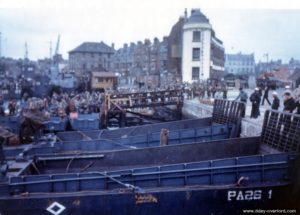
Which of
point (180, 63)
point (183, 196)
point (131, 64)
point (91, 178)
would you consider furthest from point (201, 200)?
point (131, 64)

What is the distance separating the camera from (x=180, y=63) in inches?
1729

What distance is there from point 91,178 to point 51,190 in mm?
1042

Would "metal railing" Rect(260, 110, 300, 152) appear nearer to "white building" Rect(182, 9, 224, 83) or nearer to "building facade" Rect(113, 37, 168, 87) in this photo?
"white building" Rect(182, 9, 224, 83)

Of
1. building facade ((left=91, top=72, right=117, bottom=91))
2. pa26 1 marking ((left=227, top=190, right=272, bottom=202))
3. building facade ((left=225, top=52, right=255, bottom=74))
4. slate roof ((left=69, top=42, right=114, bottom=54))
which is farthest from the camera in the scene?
building facade ((left=225, top=52, right=255, bottom=74))

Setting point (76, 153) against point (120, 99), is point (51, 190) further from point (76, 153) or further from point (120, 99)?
point (120, 99)

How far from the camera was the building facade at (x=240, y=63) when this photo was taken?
4110 inches

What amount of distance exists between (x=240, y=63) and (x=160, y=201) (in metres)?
102

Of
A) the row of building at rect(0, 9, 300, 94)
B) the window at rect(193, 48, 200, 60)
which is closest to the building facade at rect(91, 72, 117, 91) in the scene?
the row of building at rect(0, 9, 300, 94)

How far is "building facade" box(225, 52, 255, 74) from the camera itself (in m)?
104

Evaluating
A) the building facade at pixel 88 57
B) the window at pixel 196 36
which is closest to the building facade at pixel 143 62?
the building facade at pixel 88 57

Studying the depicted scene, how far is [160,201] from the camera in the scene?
7.91 meters

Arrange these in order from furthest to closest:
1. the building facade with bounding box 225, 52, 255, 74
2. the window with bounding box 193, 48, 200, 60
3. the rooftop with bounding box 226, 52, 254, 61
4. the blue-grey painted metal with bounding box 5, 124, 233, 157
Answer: the rooftop with bounding box 226, 52, 254, 61
the building facade with bounding box 225, 52, 255, 74
the window with bounding box 193, 48, 200, 60
the blue-grey painted metal with bounding box 5, 124, 233, 157

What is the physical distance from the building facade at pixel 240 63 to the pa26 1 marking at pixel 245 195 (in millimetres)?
98728

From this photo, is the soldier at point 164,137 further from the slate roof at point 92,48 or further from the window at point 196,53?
the slate roof at point 92,48
